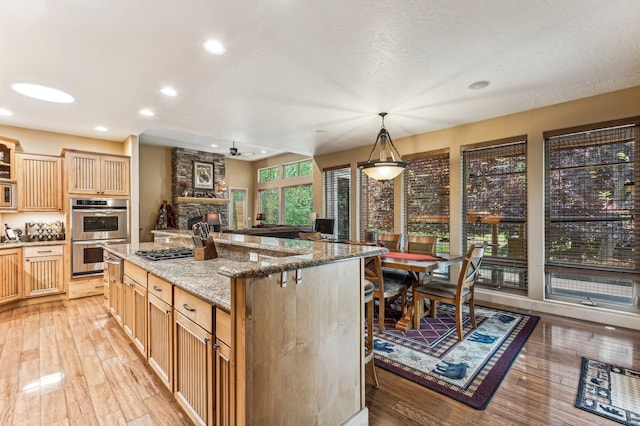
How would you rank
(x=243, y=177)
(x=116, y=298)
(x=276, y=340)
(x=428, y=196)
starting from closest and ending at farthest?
1. (x=276, y=340)
2. (x=116, y=298)
3. (x=428, y=196)
4. (x=243, y=177)

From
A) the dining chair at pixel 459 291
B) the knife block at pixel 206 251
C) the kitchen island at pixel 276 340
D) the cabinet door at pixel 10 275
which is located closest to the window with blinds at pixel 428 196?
the dining chair at pixel 459 291

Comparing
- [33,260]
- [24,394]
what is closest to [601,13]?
[24,394]

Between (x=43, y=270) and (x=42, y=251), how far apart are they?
29 centimetres

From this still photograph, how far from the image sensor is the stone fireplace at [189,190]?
754cm

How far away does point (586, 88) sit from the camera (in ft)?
11.0

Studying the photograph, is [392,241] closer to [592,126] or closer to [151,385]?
[592,126]

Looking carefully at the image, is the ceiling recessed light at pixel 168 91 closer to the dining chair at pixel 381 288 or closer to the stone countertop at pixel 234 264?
the stone countertop at pixel 234 264

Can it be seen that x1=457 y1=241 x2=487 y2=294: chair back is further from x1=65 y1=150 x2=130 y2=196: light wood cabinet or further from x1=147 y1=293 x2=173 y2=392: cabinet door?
x1=65 y1=150 x2=130 y2=196: light wood cabinet

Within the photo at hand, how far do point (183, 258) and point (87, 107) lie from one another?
276cm

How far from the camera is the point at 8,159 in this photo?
170 inches

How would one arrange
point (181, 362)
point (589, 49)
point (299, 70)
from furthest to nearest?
point (299, 70) < point (589, 49) < point (181, 362)

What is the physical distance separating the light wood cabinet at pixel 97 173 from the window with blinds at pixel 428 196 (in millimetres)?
5044

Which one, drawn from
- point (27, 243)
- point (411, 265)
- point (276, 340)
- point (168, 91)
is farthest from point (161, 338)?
point (27, 243)

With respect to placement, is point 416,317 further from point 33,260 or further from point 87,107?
point 33,260
